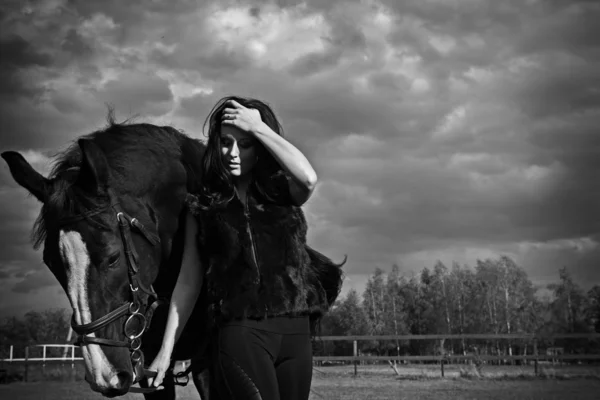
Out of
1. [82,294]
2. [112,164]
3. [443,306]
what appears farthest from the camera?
[443,306]

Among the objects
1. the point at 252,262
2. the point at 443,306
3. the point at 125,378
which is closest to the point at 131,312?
the point at 125,378

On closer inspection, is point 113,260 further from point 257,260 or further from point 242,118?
point 242,118

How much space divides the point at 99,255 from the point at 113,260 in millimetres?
76

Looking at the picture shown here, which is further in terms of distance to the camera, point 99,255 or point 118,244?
point 118,244

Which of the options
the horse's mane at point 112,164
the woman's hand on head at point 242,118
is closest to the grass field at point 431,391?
the horse's mane at point 112,164

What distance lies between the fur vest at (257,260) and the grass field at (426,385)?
794 centimetres

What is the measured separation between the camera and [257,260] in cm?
238

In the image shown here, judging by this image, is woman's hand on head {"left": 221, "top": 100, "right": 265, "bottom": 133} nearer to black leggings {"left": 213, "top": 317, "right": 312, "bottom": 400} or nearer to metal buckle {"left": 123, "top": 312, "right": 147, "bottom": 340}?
black leggings {"left": 213, "top": 317, "right": 312, "bottom": 400}

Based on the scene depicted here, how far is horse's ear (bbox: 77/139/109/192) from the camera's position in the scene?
278 cm

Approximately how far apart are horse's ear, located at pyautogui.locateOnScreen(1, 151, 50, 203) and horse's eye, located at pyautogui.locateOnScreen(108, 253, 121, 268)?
0.43 m

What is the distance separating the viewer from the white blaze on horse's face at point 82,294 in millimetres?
2371

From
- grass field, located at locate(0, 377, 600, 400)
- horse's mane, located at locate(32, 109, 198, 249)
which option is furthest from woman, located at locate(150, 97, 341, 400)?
grass field, located at locate(0, 377, 600, 400)

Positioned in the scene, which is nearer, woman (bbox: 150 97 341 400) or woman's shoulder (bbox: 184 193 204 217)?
woman (bbox: 150 97 341 400)

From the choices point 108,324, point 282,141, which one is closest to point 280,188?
point 282,141
